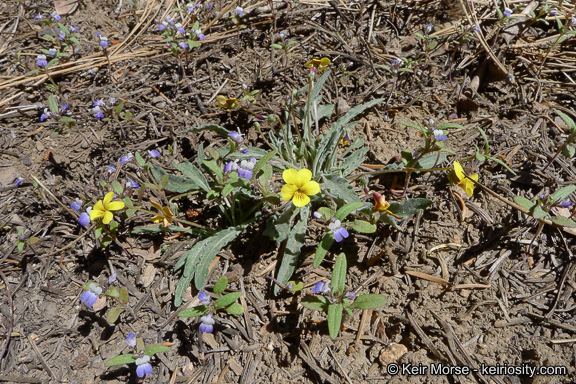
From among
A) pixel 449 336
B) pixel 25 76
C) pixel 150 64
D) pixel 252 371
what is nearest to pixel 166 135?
pixel 150 64

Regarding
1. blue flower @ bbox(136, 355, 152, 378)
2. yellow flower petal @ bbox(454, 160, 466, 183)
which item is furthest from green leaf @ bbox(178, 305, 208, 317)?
yellow flower petal @ bbox(454, 160, 466, 183)

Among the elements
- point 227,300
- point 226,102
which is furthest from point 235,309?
point 226,102

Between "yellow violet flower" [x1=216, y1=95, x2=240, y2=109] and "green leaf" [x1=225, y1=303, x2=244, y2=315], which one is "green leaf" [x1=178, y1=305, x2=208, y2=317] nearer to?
"green leaf" [x1=225, y1=303, x2=244, y2=315]

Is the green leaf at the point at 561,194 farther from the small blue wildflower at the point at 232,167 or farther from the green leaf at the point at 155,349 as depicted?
the green leaf at the point at 155,349

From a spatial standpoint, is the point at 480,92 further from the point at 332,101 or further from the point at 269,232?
the point at 269,232

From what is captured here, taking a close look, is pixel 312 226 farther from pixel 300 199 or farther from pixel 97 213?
pixel 97 213

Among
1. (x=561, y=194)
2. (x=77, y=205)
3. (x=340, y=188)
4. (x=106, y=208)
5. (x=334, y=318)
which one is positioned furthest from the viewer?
(x=77, y=205)

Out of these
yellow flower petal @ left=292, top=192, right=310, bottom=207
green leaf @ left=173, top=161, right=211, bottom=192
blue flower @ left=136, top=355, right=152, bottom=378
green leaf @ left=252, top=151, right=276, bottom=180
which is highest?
green leaf @ left=252, top=151, right=276, bottom=180
